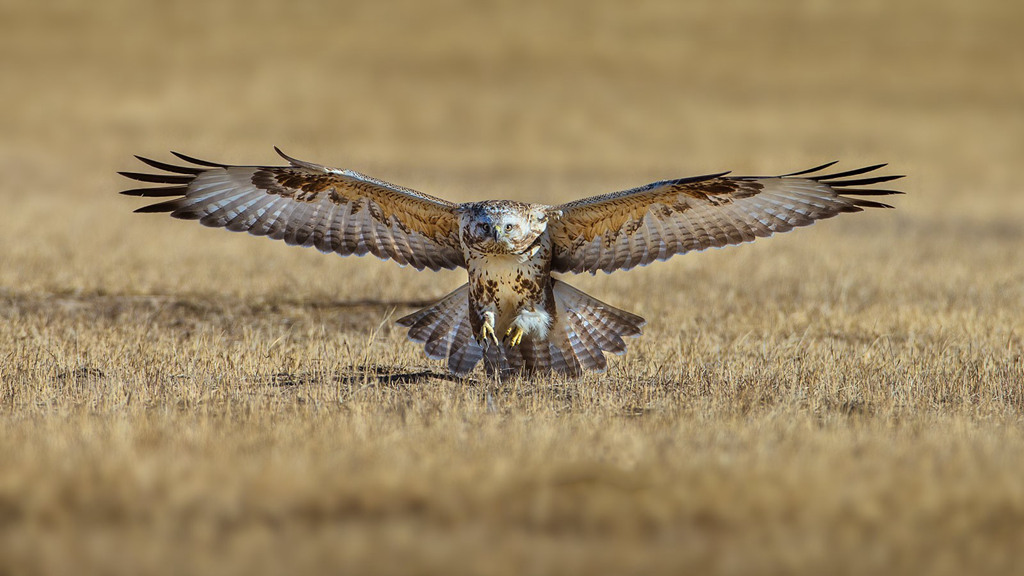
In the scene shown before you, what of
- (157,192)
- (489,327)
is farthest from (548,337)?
(157,192)

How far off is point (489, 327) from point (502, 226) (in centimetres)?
73

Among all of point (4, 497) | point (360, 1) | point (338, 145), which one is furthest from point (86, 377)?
point (360, 1)

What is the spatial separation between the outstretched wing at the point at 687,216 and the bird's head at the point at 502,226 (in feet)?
0.82

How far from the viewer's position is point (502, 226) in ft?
24.1

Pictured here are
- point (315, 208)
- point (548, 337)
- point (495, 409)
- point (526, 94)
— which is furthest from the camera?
point (526, 94)

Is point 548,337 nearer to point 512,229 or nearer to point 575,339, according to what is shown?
point 575,339

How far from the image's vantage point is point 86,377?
25.6 feet

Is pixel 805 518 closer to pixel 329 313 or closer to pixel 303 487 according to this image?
pixel 303 487

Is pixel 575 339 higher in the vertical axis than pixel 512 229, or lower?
lower

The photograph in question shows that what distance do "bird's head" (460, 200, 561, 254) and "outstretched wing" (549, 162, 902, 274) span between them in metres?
0.25

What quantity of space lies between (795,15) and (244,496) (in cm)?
4664

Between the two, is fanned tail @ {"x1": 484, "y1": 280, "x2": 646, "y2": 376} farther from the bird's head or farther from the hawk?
the bird's head

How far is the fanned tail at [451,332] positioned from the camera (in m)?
8.16

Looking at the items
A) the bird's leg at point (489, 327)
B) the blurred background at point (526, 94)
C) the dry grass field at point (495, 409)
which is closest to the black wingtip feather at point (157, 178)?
the dry grass field at point (495, 409)
